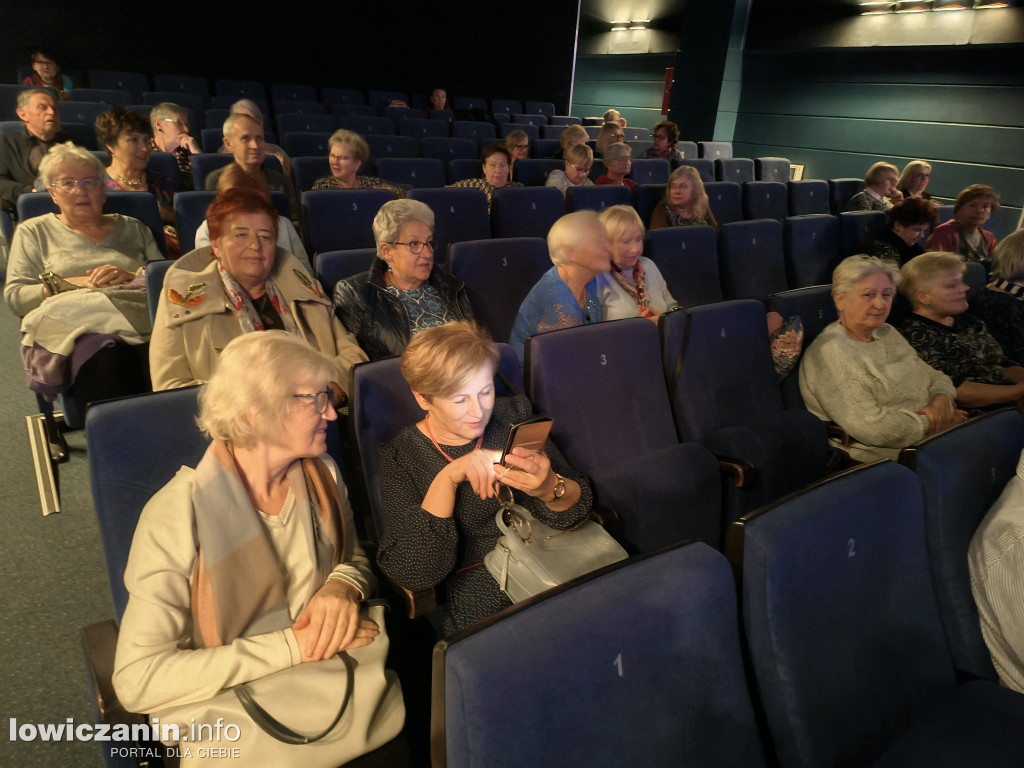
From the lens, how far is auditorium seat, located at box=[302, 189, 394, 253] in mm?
3061

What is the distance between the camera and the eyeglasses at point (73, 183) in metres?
2.25

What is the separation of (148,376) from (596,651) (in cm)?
215

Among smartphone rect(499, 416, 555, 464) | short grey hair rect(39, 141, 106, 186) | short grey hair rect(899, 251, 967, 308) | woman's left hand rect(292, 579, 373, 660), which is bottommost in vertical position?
woman's left hand rect(292, 579, 373, 660)

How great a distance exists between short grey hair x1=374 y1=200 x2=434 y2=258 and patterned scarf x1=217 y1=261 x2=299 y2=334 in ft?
1.35

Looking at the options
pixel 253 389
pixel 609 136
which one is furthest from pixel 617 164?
pixel 253 389

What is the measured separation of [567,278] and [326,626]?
1636mm

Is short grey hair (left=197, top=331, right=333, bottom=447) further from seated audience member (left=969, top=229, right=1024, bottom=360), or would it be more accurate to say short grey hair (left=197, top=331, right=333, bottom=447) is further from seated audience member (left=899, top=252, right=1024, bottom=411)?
seated audience member (left=969, top=229, right=1024, bottom=360)

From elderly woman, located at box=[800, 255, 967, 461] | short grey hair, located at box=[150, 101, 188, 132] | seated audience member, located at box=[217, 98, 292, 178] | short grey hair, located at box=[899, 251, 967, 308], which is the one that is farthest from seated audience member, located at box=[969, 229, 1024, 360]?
short grey hair, located at box=[150, 101, 188, 132]

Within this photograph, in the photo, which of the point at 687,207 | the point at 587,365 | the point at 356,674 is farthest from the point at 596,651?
the point at 687,207

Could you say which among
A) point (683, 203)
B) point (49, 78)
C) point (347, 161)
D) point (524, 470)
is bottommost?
point (524, 470)

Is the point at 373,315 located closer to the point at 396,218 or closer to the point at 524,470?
the point at 396,218

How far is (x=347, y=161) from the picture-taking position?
363cm

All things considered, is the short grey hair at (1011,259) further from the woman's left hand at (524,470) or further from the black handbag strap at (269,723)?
the black handbag strap at (269,723)

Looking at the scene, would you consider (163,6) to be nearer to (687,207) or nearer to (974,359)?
(687,207)
